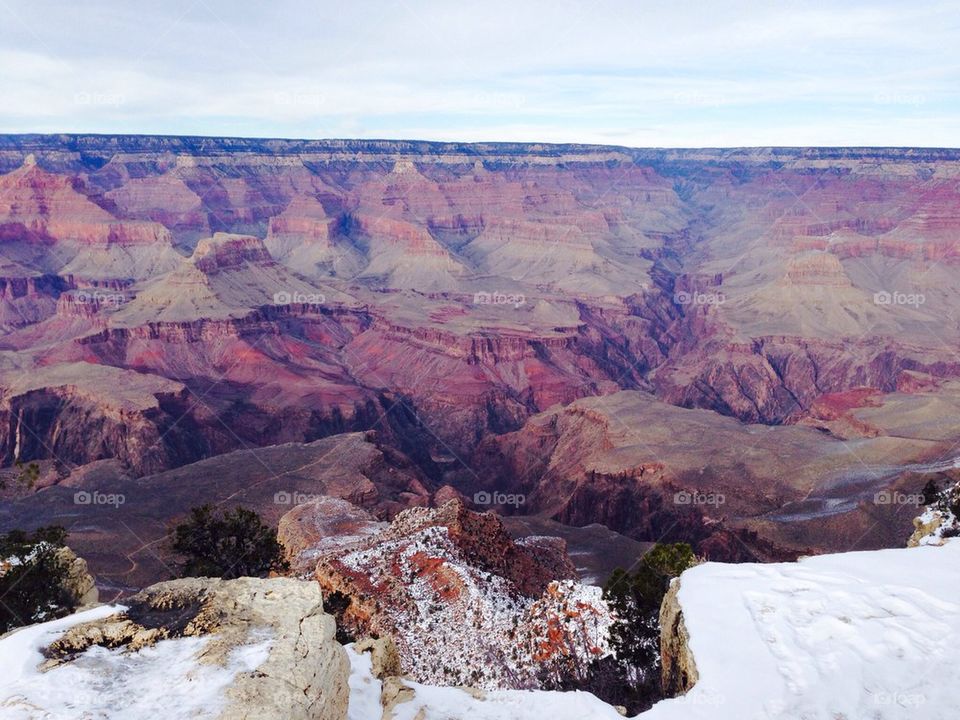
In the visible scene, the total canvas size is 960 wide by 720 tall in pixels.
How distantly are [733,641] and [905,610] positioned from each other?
14.0 feet

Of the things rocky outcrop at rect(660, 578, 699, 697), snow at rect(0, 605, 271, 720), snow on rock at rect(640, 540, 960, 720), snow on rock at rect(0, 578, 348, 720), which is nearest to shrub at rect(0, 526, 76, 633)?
snow on rock at rect(0, 578, 348, 720)

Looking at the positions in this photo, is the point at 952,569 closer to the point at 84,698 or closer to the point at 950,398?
the point at 84,698

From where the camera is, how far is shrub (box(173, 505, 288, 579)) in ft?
103

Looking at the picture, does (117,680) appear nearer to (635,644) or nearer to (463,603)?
(635,644)

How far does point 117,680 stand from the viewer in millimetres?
12984

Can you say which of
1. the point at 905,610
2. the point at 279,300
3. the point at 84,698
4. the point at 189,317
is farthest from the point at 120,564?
the point at 279,300

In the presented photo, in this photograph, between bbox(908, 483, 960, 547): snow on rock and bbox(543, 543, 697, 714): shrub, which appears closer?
bbox(543, 543, 697, 714): shrub

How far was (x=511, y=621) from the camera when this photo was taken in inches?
1056

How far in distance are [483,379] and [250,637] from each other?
90068mm

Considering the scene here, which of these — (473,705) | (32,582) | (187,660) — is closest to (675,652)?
(473,705)

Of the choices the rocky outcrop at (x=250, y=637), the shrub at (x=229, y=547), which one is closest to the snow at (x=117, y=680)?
the rocky outcrop at (x=250, y=637)

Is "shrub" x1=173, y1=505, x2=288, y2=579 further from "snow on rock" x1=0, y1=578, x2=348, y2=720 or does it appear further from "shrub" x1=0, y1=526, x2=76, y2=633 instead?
"snow on rock" x1=0, y1=578, x2=348, y2=720

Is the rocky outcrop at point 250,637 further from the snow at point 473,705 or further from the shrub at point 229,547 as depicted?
the shrub at point 229,547

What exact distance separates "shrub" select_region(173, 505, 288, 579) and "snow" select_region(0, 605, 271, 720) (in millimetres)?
17634
